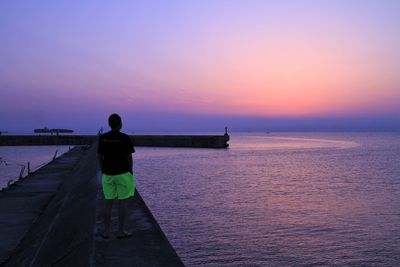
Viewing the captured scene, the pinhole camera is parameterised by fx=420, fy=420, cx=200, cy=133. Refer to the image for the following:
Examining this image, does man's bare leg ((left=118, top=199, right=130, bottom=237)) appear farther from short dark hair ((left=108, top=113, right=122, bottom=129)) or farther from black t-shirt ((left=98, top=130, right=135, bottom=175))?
short dark hair ((left=108, top=113, right=122, bottom=129))

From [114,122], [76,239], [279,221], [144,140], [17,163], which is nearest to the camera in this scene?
[114,122]

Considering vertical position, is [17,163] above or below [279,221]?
above

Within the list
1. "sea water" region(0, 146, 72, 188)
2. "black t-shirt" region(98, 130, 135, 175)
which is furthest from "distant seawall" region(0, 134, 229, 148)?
"black t-shirt" region(98, 130, 135, 175)

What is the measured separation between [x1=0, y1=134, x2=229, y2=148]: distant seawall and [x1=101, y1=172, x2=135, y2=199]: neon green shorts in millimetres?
75655

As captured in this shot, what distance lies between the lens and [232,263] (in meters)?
9.97

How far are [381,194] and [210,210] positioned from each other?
10161mm

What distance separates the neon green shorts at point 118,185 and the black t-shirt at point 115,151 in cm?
7

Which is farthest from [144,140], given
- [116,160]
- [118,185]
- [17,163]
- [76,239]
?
[116,160]

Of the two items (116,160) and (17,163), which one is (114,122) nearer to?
(116,160)

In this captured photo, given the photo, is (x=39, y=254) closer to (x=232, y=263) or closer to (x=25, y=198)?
(x=232, y=263)

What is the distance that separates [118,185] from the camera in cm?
552

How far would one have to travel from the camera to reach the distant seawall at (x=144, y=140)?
273 ft

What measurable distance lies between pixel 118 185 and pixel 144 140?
8574cm

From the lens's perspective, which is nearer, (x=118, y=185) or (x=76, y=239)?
(x=118, y=185)
